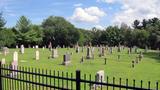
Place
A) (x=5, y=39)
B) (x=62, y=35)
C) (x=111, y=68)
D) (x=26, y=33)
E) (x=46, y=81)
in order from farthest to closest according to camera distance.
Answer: (x=62, y=35) < (x=26, y=33) < (x=5, y=39) < (x=111, y=68) < (x=46, y=81)


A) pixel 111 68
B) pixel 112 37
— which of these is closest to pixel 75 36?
pixel 112 37

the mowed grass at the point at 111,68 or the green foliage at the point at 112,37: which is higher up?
the green foliage at the point at 112,37

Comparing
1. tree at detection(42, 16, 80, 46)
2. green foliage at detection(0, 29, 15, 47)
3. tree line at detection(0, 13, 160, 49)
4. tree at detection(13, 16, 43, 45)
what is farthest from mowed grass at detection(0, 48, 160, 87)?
tree at detection(42, 16, 80, 46)

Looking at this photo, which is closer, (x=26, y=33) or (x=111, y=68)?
(x=111, y=68)

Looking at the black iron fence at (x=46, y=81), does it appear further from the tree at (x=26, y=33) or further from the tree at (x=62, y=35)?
the tree at (x=62, y=35)

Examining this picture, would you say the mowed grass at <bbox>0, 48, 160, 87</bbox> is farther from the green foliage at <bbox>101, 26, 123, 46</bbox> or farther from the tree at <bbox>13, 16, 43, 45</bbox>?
the green foliage at <bbox>101, 26, 123, 46</bbox>

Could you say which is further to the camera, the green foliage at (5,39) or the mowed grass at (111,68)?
the green foliage at (5,39)

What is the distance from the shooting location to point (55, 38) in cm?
10619

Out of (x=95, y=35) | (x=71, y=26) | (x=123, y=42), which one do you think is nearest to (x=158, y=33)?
(x=123, y=42)

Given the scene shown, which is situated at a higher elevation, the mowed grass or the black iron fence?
the black iron fence

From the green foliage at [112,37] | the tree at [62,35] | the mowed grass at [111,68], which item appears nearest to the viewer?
the mowed grass at [111,68]

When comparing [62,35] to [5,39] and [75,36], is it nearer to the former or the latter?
[75,36]

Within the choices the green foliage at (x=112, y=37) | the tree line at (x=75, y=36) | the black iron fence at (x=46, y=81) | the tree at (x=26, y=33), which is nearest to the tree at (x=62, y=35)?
the tree line at (x=75, y=36)

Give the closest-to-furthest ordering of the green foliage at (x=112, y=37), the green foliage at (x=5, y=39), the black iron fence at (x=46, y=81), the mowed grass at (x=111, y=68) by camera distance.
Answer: the black iron fence at (x=46, y=81) → the mowed grass at (x=111, y=68) → the green foliage at (x=5, y=39) → the green foliage at (x=112, y=37)
